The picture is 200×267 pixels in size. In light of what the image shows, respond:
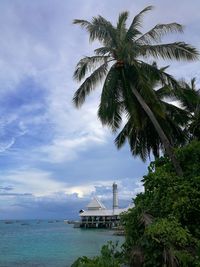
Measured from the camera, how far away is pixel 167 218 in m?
13.3

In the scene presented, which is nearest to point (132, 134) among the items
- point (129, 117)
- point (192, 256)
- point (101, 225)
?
point (129, 117)

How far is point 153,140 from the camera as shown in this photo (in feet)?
77.3

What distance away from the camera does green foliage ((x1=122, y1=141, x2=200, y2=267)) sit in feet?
40.4

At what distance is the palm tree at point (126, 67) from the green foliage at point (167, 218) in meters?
3.84

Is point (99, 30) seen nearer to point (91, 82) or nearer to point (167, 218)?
point (91, 82)

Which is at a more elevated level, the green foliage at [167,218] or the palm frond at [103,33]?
the palm frond at [103,33]

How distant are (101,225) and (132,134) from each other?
67.6m

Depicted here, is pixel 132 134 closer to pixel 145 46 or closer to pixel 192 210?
pixel 145 46

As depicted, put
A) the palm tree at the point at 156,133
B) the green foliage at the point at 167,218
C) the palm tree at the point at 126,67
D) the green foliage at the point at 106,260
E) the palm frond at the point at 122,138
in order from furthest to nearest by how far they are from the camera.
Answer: the palm frond at the point at 122,138
the palm tree at the point at 156,133
the palm tree at the point at 126,67
the green foliage at the point at 106,260
the green foliage at the point at 167,218

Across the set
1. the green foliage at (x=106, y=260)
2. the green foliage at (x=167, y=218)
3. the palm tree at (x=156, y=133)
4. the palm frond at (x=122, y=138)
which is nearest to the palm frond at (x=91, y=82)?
the palm tree at (x=156, y=133)

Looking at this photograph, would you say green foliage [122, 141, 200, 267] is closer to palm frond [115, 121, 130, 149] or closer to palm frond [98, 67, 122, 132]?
palm frond [98, 67, 122, 132]

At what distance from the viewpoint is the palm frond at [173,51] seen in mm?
17984

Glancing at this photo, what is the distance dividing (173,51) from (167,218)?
7.84 m

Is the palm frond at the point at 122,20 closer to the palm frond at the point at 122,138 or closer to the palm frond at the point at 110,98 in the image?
the palm frond at the point at 110,98
